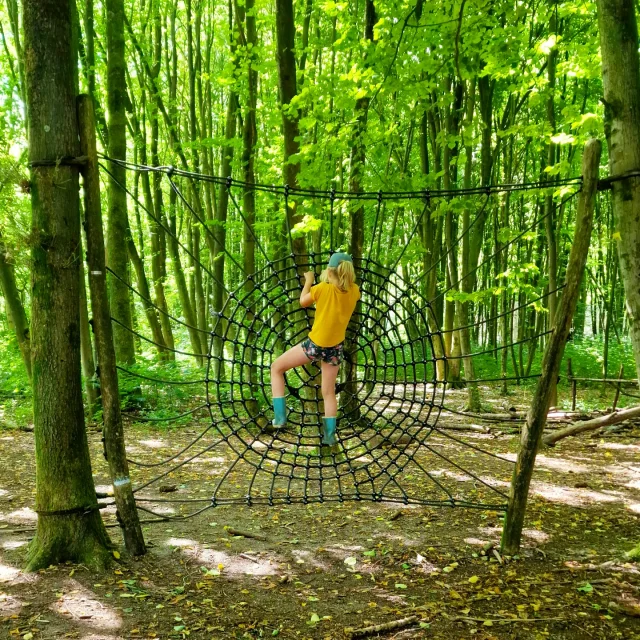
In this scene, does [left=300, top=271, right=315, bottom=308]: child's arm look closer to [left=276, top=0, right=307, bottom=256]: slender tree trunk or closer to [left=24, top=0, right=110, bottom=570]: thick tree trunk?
[left=24, top=0, right=110, bottom=570]: thick tree trunk

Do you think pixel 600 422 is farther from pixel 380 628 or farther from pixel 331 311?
pixel 380 628

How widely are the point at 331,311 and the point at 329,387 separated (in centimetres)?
50

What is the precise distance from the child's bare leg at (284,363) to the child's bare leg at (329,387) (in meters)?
0.15

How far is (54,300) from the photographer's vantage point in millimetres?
2691

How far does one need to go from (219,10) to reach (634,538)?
36.5 ft

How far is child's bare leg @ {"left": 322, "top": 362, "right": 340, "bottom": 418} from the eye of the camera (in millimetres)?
3438

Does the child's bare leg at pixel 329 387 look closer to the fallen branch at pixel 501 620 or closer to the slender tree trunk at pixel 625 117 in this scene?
the fallen branch at pixel 501 620

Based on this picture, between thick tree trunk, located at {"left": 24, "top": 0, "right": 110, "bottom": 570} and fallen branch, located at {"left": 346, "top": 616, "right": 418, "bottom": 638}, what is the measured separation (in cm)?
127

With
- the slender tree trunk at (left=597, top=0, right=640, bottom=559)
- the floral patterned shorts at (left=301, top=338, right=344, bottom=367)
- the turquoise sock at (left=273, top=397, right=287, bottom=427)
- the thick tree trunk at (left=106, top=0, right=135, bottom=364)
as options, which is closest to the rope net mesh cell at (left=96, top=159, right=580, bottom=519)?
the turquoise sock at (left=273, top=397, right=287, bottom=427)

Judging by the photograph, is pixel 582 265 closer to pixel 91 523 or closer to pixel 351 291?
pixel 351 291

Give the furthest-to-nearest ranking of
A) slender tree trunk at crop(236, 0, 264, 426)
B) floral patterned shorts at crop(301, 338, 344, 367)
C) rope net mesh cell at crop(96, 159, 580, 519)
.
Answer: slender tree trunk at crop(236, 0, 264, 426), floral patterned shorts at crop(301, 338, 344, 367), rope net mesh cell at crop(96, 159, 580, 519)

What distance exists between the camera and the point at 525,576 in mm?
2889

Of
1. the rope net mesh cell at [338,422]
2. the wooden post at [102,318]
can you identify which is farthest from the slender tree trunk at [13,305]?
the wooden post at [102,318]

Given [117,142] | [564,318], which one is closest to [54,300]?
[564,318]
